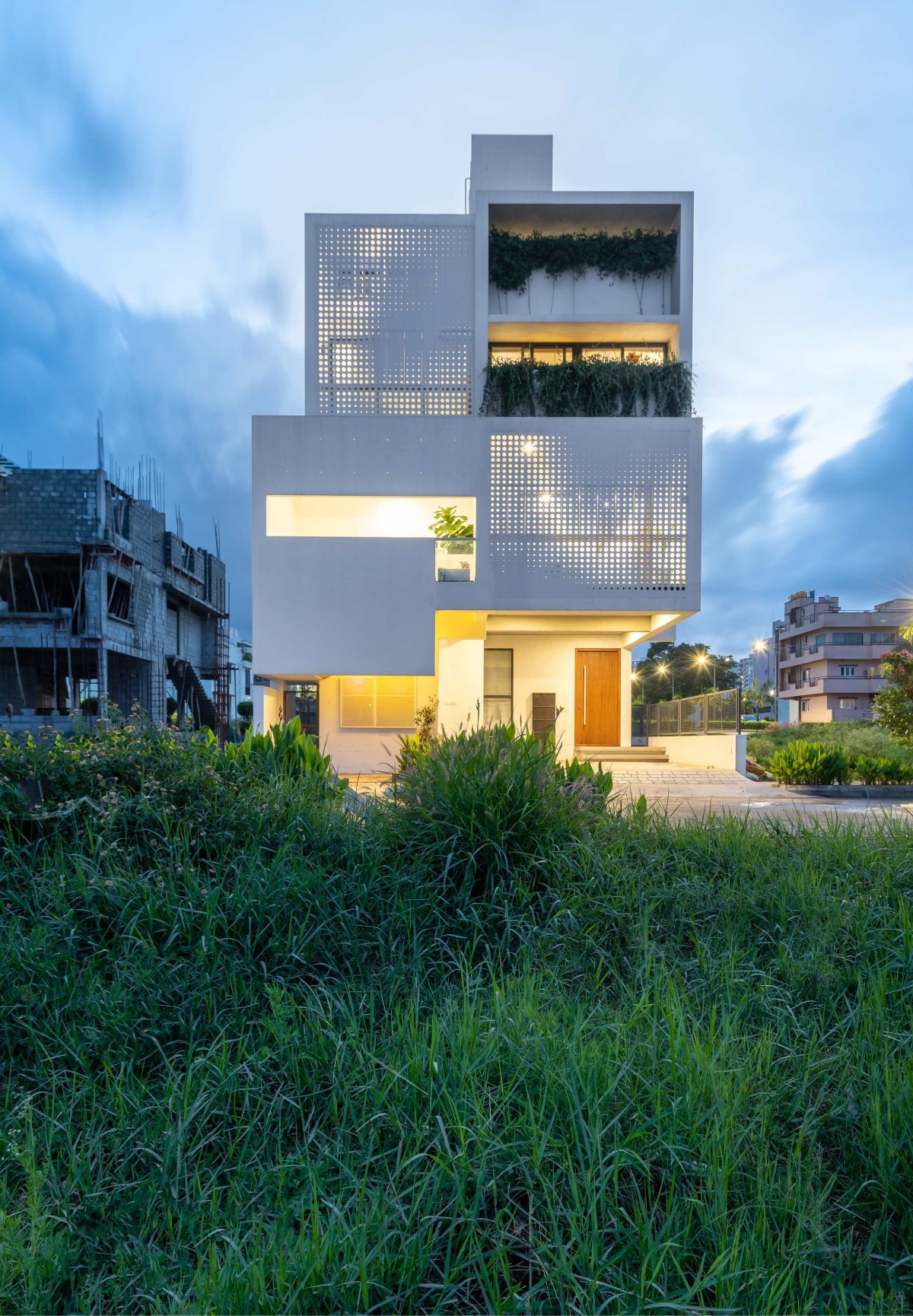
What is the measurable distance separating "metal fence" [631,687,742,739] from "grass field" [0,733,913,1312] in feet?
39.9

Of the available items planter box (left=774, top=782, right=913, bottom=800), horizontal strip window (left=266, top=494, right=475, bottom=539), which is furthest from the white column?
planter box (left=774, top=782, right=913, bottom=800)

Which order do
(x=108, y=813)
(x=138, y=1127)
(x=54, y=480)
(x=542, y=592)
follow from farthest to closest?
(x=54, y=480) < (x=542, y=592) < (x=108, y=813) < (x=138, y=1127)

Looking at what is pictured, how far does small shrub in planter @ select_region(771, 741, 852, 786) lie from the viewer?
13.2 m

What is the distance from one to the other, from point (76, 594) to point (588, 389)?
3045 cm

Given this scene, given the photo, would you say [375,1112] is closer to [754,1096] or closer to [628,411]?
[754,1096]

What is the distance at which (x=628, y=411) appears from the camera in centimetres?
1527

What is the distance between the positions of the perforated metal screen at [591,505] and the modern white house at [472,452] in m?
0.04

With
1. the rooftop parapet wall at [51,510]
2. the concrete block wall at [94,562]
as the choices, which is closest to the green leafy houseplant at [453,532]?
the concrete block wall at [94,562]

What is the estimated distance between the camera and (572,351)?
16984mm

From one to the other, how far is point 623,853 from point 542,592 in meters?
10.7

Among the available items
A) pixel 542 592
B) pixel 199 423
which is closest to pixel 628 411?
pixel 542 592

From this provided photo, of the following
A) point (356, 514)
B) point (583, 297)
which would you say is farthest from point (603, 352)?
point (356, 514)

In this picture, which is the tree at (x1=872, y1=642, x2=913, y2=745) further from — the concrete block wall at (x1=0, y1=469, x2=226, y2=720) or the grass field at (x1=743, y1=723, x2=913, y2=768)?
the concrete block wall at (x1=0, y1=469, x2=226, y2=720)

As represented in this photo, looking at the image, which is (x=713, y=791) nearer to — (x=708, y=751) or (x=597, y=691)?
(x=708, y=751)
